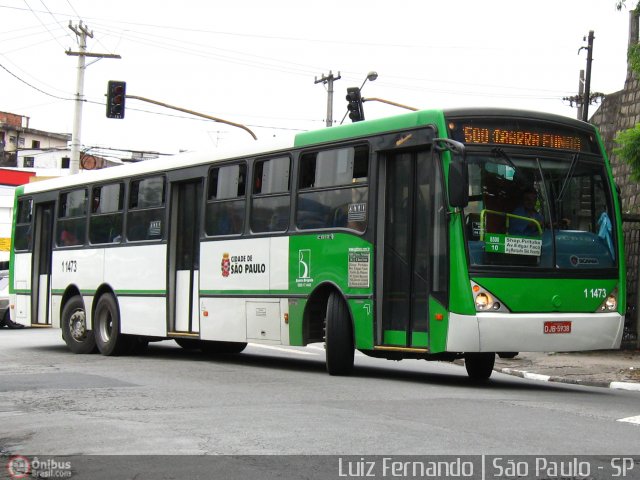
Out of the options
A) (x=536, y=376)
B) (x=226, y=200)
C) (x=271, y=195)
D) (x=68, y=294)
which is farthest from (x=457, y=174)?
(x=68, y=294)

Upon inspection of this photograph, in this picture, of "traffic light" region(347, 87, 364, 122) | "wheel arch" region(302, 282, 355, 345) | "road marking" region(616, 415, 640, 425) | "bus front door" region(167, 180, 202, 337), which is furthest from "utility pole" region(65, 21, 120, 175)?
"road marking" region(616, 415, 640, 425)

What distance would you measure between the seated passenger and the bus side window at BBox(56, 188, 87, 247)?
9.89m

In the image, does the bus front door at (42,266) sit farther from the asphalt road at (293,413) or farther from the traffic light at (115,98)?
the traffic light at (115,98)

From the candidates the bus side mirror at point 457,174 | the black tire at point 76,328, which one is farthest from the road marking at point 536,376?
the black tire at point 76,328

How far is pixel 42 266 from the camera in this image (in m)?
20.0

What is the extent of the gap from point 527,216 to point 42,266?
11.8 metres

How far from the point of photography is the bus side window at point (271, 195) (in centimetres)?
1380

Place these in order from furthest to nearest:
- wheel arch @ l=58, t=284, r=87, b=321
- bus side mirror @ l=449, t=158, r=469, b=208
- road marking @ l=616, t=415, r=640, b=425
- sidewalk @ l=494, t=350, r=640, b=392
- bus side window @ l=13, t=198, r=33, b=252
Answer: bus side window @ l=13, t=198, r=33, b=252, wheel arch @ l=58, t=284, r=87, b=321, sidewalk @ l=494, t=350, r=640, b=392, bus side mirror @ l=449, t=158, r=469, b=208, road marking @ l=616, t=415, r=640, b=425

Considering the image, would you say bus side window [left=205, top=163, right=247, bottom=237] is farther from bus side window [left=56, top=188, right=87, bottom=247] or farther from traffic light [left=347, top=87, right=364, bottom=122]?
traffic light [left=347, top=87, right=364, bottom=122]

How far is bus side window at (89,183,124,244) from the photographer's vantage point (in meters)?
17.7

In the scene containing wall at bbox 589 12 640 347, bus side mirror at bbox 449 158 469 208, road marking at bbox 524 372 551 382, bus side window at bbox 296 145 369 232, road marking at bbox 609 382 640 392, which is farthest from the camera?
wall at bbox 589 12 640 347

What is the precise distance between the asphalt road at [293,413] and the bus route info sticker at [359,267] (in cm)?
122

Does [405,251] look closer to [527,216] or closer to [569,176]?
[527,216]

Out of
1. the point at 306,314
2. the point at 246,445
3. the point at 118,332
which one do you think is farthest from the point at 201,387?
the point at 118,332
